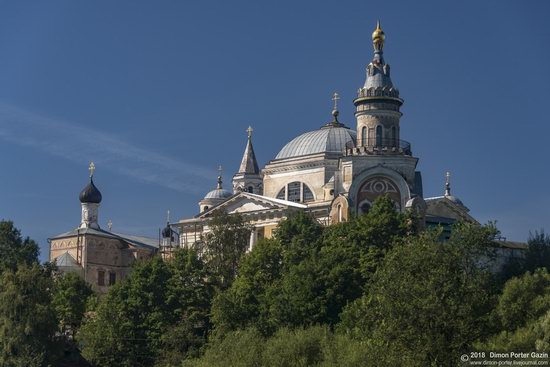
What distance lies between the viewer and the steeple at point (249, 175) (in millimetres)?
106000

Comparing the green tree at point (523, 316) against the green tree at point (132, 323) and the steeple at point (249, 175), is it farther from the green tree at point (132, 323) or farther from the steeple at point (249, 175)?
the steeple at point (249, 175)

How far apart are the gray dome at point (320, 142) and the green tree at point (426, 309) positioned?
35177 mm

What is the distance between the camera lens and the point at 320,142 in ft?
328

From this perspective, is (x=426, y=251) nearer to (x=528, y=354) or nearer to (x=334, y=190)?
(x=528, y=354)

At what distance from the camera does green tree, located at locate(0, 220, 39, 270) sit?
3541 inches

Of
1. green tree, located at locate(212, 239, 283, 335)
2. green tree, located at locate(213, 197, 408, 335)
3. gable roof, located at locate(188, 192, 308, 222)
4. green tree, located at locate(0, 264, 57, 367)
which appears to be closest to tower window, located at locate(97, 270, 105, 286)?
gable roof, located at locate(188, 192, 308, 222)

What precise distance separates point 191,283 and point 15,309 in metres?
11.0


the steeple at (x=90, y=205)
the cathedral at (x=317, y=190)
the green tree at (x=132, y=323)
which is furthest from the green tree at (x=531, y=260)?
the steeple at (x=90, y=205)

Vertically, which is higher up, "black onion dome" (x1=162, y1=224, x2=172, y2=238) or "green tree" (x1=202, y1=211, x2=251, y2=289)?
"black onion dome" (x1=162, y1=224, x2=172, y2=238)

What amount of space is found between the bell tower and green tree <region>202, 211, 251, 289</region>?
30.0 feet

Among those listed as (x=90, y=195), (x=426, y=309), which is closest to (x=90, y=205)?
(x=90, y=195)

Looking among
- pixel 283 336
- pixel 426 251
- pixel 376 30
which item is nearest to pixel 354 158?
pixel 376 30

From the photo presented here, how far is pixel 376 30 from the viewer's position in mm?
93375

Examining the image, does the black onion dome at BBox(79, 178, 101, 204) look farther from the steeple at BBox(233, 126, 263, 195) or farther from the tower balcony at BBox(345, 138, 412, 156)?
the tower balcony at BBox(345, 138, 412, 156)
